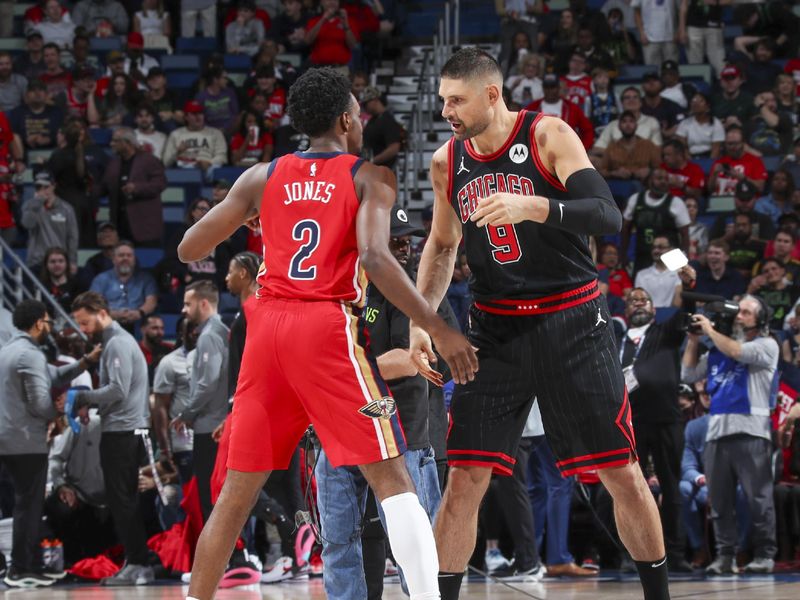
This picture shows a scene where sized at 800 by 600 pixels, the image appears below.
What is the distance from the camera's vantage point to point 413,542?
4465 millimetres

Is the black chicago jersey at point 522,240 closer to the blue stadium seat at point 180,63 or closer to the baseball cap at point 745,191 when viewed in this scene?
the baseball cap at point 745,191

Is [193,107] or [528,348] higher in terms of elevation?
[193,107]

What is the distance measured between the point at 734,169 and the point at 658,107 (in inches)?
60.1

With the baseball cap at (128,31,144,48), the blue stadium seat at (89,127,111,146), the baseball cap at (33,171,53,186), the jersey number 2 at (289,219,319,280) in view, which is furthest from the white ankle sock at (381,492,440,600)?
the baseball cap at (128,31,144,48)

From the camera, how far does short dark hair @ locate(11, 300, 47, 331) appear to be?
31.3ft

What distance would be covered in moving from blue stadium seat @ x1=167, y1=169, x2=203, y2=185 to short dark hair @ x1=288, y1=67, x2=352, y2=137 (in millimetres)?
10021

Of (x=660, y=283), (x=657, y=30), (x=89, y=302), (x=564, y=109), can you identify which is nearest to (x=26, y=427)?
(x=89, y=302)

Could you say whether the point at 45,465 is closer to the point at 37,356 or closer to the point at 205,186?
the point at 37,356

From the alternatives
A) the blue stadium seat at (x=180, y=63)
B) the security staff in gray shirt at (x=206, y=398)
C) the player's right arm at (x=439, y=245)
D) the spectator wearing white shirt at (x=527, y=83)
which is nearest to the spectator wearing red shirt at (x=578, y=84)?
the spectator wearing white shirt at (x=527, y=83)

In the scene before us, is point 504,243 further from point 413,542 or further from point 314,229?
point 413,542

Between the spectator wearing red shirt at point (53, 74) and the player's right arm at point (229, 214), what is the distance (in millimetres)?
11814

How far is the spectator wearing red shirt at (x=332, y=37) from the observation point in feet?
52.7

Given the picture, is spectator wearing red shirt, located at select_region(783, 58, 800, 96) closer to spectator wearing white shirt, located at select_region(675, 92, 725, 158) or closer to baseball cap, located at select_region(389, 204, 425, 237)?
spectator wearing white shirt, located at select_region(675, 92, 725, 158)

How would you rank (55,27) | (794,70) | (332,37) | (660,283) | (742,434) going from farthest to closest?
(55,27) → (332,37) → (794,70) → (660,283) → (742,434)
